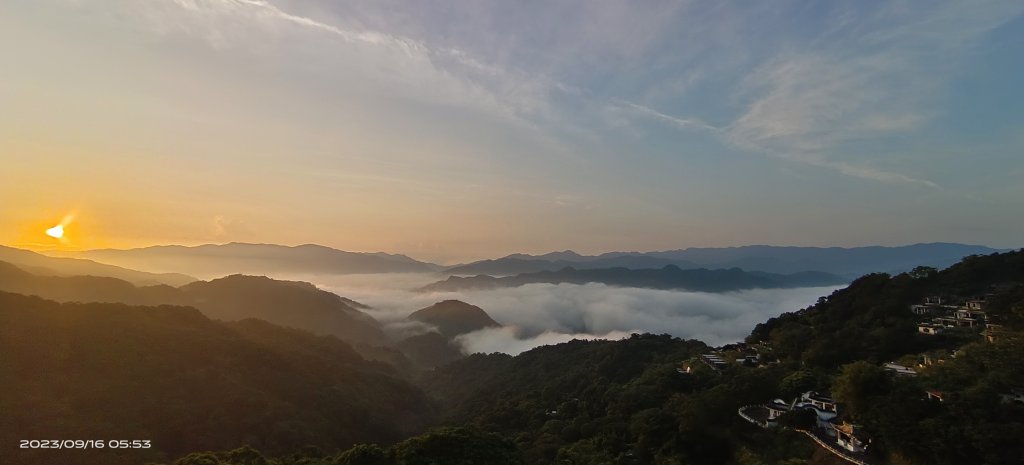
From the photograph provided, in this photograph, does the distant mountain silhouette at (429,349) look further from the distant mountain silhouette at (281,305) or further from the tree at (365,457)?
the tree at (365,457)

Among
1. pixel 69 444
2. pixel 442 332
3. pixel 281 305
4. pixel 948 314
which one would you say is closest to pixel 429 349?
pixel 442 332

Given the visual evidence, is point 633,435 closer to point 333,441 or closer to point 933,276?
point 333,441

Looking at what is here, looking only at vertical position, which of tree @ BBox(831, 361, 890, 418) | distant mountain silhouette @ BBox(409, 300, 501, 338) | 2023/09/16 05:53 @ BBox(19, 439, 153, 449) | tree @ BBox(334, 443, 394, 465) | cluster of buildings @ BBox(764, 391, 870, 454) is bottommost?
distant mountain silhouette @ BBox(409, 300, 501, 338)

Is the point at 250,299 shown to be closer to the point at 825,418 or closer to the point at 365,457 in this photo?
the point at 365,457

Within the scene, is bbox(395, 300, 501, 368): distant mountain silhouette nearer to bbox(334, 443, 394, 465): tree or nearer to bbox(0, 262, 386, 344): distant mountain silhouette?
bbox(0, 262, 386, 344): distant mountain silhouette

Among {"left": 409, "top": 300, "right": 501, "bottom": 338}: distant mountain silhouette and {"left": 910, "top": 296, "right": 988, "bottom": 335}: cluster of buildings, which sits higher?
{"left": 910, "top": 296, "right": 988, "bottom": 335}: cluster of buildings

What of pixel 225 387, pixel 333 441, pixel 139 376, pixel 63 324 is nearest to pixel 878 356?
pixel 333 441

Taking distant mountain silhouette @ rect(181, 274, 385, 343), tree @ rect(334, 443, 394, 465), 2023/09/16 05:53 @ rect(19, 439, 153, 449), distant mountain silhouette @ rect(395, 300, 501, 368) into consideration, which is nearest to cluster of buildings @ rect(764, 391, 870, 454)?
tree @ rect(334, 443, 394, 465)
